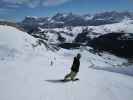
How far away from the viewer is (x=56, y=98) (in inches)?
396

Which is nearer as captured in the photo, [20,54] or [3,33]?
[20,54]

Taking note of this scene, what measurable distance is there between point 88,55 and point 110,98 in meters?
135

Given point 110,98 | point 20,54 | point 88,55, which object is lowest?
point 88,55

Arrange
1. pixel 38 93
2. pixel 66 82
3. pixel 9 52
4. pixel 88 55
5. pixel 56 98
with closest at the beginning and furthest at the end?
pixel 56 98, pixel 38 93, pixel 66 82, pixel 9 52, pixel 88 55

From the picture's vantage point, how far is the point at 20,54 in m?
44.6

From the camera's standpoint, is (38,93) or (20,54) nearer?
(38,93)

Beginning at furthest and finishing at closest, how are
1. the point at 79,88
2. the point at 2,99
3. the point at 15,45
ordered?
the point at 15,45, the point at 79,88, the point at 2,99

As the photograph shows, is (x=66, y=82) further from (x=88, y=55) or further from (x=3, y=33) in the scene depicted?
(x=88, y=55)

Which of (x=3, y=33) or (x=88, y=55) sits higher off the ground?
(x=3, y=33)

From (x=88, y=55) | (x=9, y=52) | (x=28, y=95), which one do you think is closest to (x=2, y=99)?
(x=28, y=95)

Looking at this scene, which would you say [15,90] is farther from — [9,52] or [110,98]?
[9,52]

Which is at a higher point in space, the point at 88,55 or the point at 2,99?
the point at 2,99

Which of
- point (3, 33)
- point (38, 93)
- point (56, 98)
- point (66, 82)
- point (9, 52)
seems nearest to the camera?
point (56, 98)

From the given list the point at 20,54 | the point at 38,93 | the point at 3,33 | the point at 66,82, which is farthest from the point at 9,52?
the point at 38,93
